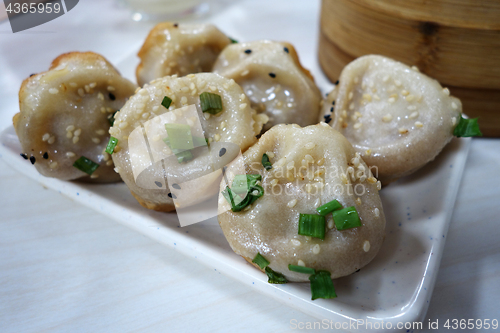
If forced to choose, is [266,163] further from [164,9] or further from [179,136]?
[164,9]

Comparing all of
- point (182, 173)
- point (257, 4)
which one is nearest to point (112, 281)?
point (182, 173)

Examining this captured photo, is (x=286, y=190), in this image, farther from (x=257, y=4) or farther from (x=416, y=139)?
(x=257, y=4)

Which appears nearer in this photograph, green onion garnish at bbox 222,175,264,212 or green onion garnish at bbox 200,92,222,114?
green onion garnish at bbox 222,175,264,212

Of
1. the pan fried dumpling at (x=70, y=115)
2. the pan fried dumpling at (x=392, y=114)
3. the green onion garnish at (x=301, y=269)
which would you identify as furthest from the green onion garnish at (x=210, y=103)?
the green onion garnish at (x=301, y=269)

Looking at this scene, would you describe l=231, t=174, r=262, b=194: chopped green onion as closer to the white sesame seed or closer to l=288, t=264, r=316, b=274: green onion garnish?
l=288, t=264, r=316, b=274: green onion garnish

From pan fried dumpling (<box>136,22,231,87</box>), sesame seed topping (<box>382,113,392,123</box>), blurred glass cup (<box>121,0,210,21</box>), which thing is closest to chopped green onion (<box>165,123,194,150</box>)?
pan fried dumpling (<box>136,22,231,87</box>)
